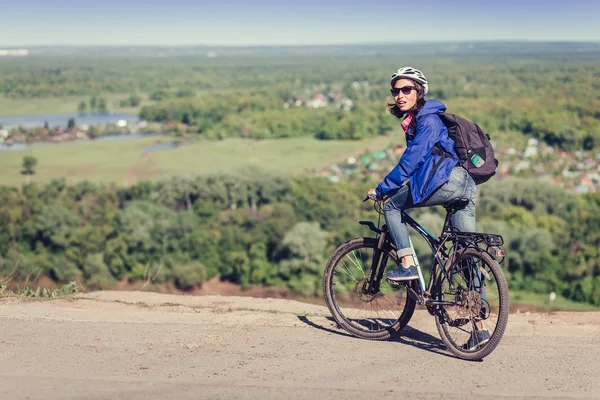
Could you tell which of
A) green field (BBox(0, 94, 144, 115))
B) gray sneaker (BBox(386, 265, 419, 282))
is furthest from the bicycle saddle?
green field (BBox(0, 94, 144, 115))

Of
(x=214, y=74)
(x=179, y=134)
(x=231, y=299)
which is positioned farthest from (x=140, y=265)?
(x=214, y=74)

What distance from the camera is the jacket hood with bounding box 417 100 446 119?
4.91 m

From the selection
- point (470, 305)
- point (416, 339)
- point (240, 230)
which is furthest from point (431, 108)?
point (240, 230)

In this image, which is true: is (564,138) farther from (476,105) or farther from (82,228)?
(82,228)

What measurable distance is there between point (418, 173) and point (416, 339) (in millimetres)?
1462

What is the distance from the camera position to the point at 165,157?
74.1 meters

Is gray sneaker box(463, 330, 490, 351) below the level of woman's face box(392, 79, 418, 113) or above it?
below

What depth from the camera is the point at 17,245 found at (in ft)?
129

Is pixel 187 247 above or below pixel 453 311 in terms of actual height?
below

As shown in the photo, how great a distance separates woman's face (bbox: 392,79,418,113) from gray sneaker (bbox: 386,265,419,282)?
45.8 inches

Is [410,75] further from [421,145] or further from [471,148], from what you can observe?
[471,148]

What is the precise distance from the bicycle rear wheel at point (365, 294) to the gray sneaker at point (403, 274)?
22cm

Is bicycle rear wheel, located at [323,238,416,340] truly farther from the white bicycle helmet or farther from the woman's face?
the white bicycle helmet

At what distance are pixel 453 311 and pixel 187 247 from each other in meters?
33.9
